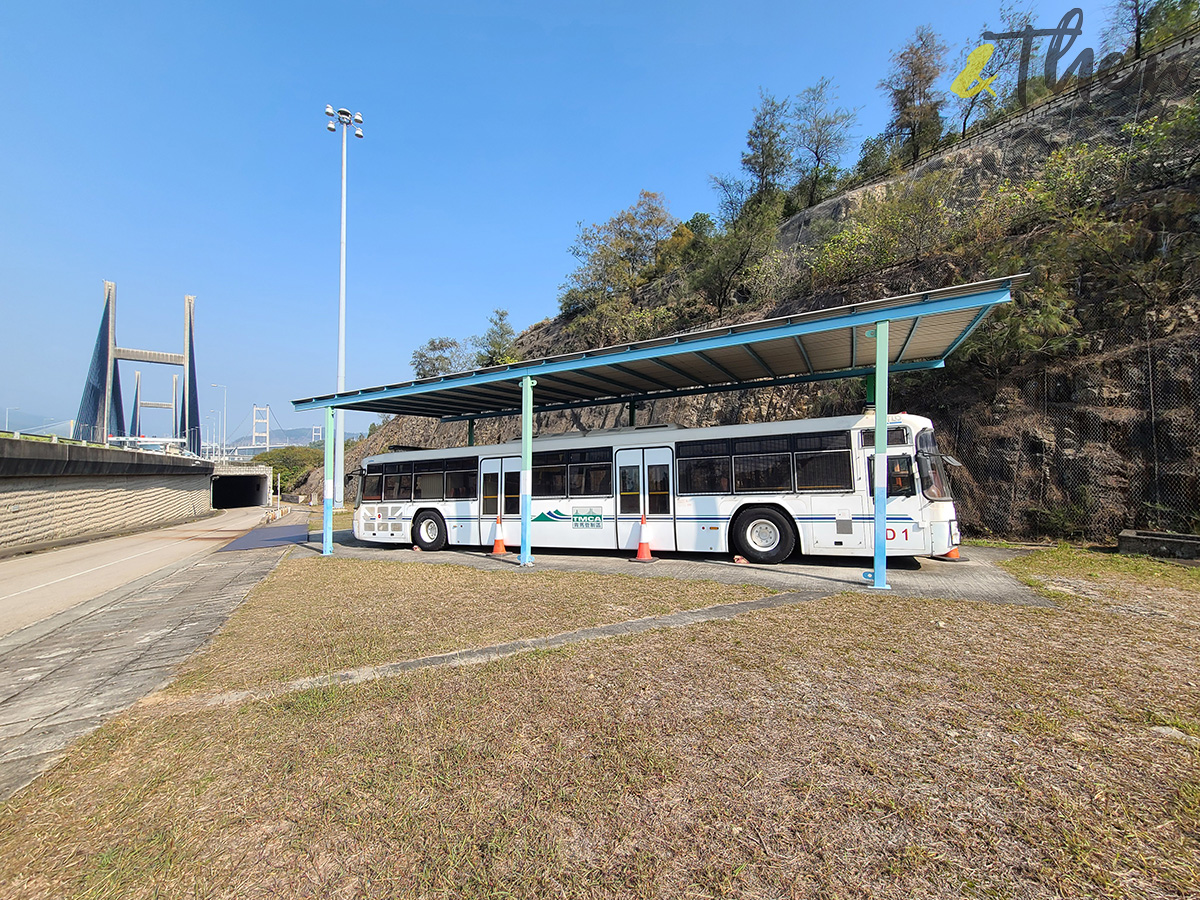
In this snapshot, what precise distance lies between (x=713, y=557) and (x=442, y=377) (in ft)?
25.0

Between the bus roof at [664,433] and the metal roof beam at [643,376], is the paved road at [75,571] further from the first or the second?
the metal roof beam at [643,376]

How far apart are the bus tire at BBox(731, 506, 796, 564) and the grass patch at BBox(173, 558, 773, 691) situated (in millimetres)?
2407

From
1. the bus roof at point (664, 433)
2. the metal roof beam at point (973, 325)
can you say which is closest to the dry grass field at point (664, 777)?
the bus roof at point (664, 433)

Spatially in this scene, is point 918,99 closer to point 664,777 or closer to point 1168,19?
point 1168,19

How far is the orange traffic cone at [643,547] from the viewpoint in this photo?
36.2 feet

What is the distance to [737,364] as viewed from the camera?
1202 cm

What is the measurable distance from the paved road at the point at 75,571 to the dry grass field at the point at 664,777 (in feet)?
21.4

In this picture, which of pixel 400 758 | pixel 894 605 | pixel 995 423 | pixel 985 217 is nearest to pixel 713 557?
pixel 894 605

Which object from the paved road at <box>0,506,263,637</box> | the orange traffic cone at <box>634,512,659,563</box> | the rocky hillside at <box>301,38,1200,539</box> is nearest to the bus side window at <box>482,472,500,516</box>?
the orange traffic cone at <box>634,512,659,563</box>

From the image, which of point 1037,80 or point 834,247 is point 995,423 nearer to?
point 834,247

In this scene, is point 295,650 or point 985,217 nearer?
point 295,650

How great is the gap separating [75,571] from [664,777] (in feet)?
55.0

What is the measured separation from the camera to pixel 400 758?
3213mm

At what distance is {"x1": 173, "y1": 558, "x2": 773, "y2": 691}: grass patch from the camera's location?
205 inches
